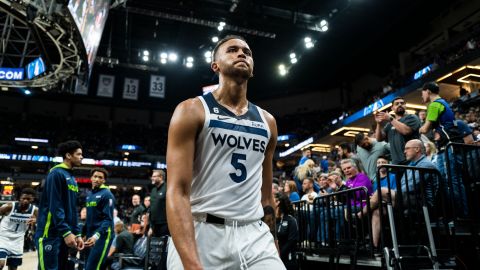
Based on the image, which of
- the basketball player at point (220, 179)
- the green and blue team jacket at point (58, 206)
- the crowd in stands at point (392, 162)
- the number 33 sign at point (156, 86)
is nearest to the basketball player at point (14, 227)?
the green and blue team jacket at point (58, 206)

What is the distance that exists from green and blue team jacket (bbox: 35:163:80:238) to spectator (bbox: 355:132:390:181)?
13.2ft

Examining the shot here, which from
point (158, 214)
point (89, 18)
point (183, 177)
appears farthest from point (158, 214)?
point (89, 18)

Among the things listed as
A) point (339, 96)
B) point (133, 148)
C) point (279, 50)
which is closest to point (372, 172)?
point (279, 50)

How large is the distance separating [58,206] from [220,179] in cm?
317

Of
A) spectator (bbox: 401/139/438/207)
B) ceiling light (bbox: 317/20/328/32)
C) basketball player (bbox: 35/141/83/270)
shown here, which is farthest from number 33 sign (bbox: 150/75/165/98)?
spectator (bbox: 401/139/438/207)

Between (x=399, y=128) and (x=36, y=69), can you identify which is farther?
(x=36, y=69)

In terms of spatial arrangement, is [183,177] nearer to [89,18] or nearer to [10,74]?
[89,18]

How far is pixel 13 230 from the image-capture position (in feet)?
22.3

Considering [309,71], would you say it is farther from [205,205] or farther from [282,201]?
[205,205]

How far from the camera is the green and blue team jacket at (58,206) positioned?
4199 mm

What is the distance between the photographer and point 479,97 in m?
12.1

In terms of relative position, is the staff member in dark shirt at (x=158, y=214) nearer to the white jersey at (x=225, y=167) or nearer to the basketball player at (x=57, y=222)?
the basketball player at (x=57, y=222)

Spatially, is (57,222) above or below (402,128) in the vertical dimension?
below

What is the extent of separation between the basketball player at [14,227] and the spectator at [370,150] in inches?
222
